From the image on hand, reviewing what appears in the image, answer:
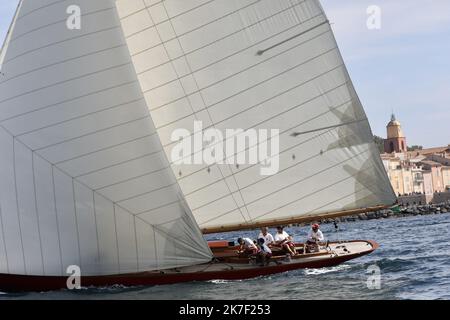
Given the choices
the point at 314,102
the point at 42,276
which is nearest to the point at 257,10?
the point at 314,102

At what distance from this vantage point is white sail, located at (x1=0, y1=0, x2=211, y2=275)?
16.6 meters

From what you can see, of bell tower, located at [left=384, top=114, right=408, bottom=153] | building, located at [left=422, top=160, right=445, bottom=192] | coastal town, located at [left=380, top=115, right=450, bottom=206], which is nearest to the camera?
coastal town, located at [left=380, top=115, right=450, bottom=206]

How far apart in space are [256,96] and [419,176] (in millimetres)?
118145

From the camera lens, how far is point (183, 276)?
1855 cm

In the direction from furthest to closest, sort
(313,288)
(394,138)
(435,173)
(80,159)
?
(394,138) → (435,173) → (313,288) → (80,159)

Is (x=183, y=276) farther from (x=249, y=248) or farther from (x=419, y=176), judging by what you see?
(x=419, y=176)

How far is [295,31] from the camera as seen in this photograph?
18.9 meters

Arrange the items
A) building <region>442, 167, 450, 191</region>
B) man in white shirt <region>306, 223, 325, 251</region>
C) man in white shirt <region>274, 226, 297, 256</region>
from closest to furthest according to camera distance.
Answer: man in white shirt <region>274, 226, 297, 256</region> → man in white shirt <region>306, 223, 325, 251</region> → building <region>442, 167, 450, 191</region>

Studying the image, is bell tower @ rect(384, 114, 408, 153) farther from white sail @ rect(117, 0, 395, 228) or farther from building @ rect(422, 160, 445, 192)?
white sail @ rect(117, 0, 395, 228)

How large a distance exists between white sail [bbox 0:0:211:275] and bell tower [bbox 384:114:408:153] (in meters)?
146

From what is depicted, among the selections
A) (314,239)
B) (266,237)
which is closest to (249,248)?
(266,237)

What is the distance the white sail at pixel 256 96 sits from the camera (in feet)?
61.1

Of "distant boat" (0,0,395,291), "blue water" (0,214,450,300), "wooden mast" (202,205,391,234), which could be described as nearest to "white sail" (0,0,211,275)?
"distant boat" (0,0,395,291)
